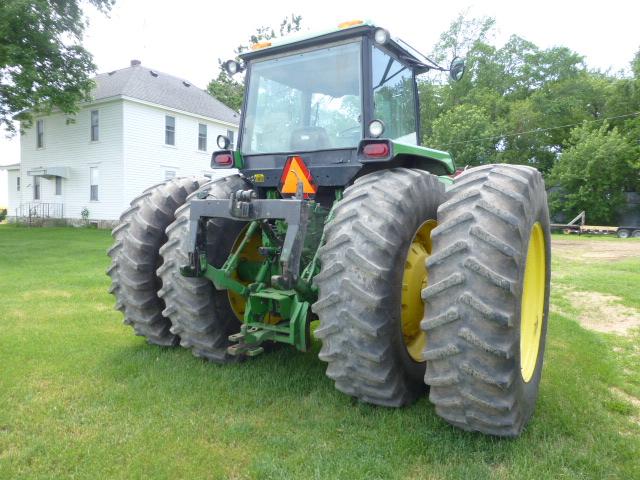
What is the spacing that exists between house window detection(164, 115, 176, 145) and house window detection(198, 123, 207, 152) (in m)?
1.82

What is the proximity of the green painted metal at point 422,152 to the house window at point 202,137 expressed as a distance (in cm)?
2331

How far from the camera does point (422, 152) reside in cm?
367

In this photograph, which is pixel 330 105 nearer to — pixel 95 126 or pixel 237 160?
pixel 237 160

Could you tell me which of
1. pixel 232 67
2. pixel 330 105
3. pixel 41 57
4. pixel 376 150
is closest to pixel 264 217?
pixel 376 150

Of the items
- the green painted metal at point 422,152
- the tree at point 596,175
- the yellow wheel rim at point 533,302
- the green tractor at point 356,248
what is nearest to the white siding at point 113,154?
the green tractor at point 356,248

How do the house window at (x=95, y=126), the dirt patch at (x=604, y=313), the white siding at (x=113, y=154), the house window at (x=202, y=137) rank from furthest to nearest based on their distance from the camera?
the house window at (x=202, y=137) → the house window at (x=95, y=126) → the white siding at (x=113, y=154) → the dirt patch at (x=604, y=313)

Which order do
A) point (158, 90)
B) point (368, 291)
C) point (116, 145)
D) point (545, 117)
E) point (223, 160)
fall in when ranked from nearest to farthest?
point (368, 291) → point (223, 160) → point (116, 145) → point (158, 90) → point (545, 117)

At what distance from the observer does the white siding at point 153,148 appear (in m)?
22.1

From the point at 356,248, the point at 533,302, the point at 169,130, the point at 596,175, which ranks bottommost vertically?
the point at 533,302

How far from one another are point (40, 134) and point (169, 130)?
749 centimetres

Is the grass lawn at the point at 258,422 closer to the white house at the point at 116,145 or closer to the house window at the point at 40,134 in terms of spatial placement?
the white house at the point at 116,145

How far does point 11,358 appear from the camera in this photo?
14.3 ft

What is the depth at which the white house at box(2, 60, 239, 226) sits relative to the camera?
2216 cm

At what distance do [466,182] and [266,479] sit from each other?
1981mm
